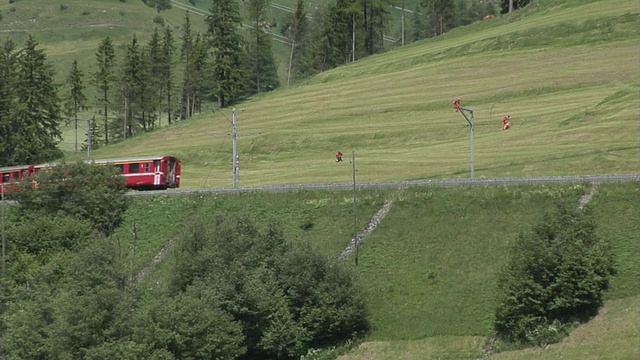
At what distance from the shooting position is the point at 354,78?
118 metres

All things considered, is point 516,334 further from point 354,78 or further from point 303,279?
point 354,78

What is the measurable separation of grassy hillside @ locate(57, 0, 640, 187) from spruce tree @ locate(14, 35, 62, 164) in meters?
6.50

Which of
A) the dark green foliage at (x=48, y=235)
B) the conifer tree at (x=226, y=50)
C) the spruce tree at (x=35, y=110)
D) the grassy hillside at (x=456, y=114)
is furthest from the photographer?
the conifer tree at (x=226, y=50)

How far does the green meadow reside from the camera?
5334cm

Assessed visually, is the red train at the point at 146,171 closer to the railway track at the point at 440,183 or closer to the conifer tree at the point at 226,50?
the railway track at the point at 440,183

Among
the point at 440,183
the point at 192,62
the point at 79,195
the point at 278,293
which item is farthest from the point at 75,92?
the point at 278,293

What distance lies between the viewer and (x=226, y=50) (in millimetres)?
118000

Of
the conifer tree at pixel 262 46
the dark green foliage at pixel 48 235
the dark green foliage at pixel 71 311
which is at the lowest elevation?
the dark green foliage at pixel 71 311

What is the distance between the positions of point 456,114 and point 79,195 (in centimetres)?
3587

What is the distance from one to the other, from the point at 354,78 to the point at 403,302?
215ft

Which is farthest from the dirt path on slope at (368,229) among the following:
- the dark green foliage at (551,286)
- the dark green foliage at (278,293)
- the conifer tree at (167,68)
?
the conifer tree at (167,68)

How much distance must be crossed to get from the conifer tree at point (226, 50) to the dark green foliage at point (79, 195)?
4277 centimetres

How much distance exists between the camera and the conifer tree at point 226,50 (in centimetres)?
11681

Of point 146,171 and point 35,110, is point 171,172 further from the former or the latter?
point 35,110
